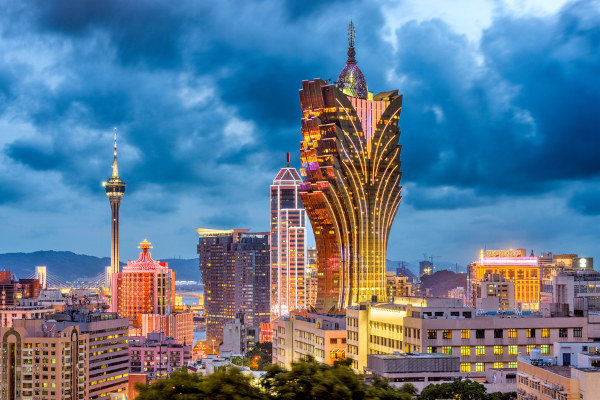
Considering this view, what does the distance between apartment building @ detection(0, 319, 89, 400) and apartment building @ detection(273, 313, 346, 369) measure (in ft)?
126

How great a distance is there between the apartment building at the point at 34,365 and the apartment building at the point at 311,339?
3838 centimetres

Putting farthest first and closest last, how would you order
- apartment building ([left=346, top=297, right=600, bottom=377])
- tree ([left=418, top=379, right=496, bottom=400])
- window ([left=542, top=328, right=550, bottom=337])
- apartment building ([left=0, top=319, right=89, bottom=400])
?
apartment building ([left=0, top=319, right=89, bottom=400])
window ([left=542, top=328, right=550, bottom=337])
apartment building ([left=346, top=297, right=600, bottom=377])
tree ([left=418, top=379, right=496, bottom=400])

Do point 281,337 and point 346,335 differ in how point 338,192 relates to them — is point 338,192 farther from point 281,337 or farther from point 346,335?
point 346,335

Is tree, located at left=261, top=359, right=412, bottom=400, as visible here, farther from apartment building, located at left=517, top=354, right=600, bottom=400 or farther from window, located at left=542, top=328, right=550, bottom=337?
window, located at left=542, top=328, right=550, bottom=337

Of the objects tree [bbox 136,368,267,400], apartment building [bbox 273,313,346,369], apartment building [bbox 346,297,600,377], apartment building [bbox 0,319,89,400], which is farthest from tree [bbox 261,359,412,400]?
apartment building [bbox 0,319,89,400]

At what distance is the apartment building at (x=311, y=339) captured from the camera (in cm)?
14038

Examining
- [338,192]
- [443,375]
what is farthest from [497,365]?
[338,192]

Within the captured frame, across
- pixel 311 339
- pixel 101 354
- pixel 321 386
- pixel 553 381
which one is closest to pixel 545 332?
pixel 553 381

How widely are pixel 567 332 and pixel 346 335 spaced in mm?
36062

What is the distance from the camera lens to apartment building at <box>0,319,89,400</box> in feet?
558

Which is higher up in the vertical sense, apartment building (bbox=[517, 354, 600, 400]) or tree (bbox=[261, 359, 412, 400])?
tree (bbox=[261, 359, 412, 400])

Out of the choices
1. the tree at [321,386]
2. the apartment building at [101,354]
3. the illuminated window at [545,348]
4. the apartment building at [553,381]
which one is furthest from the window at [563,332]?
the apartment building at [101,354]

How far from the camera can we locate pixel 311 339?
149 metres

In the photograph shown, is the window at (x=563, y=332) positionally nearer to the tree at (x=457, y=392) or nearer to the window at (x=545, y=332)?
the window at (x=545, y=332)
